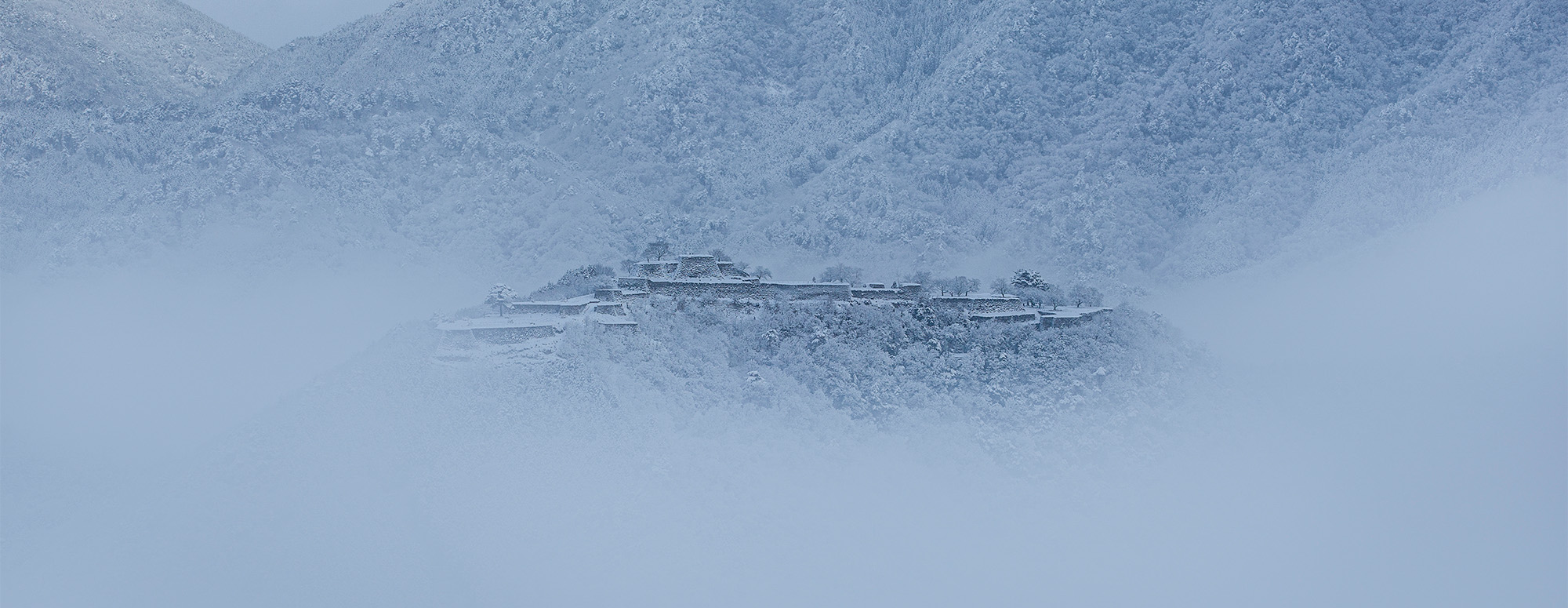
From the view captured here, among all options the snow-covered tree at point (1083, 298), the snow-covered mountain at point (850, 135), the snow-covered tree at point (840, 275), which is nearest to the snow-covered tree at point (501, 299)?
the snow-covered tree at point (840, 275)

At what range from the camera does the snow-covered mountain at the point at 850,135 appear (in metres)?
84.7

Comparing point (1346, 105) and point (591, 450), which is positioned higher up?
point (1346, 105)

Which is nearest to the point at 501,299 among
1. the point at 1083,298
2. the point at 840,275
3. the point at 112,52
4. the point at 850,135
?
the point at 840,275

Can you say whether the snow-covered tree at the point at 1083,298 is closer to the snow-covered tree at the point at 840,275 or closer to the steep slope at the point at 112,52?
the snow-covered tree at the point at 840,275

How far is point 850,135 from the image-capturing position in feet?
299

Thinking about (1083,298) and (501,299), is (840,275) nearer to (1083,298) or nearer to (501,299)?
(1083,298)

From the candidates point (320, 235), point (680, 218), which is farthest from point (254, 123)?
point (680, 218)

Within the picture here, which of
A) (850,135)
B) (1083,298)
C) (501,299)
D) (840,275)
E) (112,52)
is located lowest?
(1083,298)

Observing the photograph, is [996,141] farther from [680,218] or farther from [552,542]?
[552,542]

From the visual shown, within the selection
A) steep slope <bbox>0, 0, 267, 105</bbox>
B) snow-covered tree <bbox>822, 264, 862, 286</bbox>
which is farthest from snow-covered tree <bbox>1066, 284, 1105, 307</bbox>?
steep slope <bbox>0, 0, 267, 105</bbox>

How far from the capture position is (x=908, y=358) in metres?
50.4

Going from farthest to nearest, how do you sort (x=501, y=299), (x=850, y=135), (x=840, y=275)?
(x=850, y=135)
(x=840, y=275)
(x=501, y=299)

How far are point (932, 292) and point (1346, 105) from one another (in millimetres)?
42308

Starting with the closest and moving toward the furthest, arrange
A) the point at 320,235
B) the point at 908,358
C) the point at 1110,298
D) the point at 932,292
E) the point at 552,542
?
the point at 552,542, the point at 908,358, the point at 932,292, the point at 1110,298, the point at 320,235
